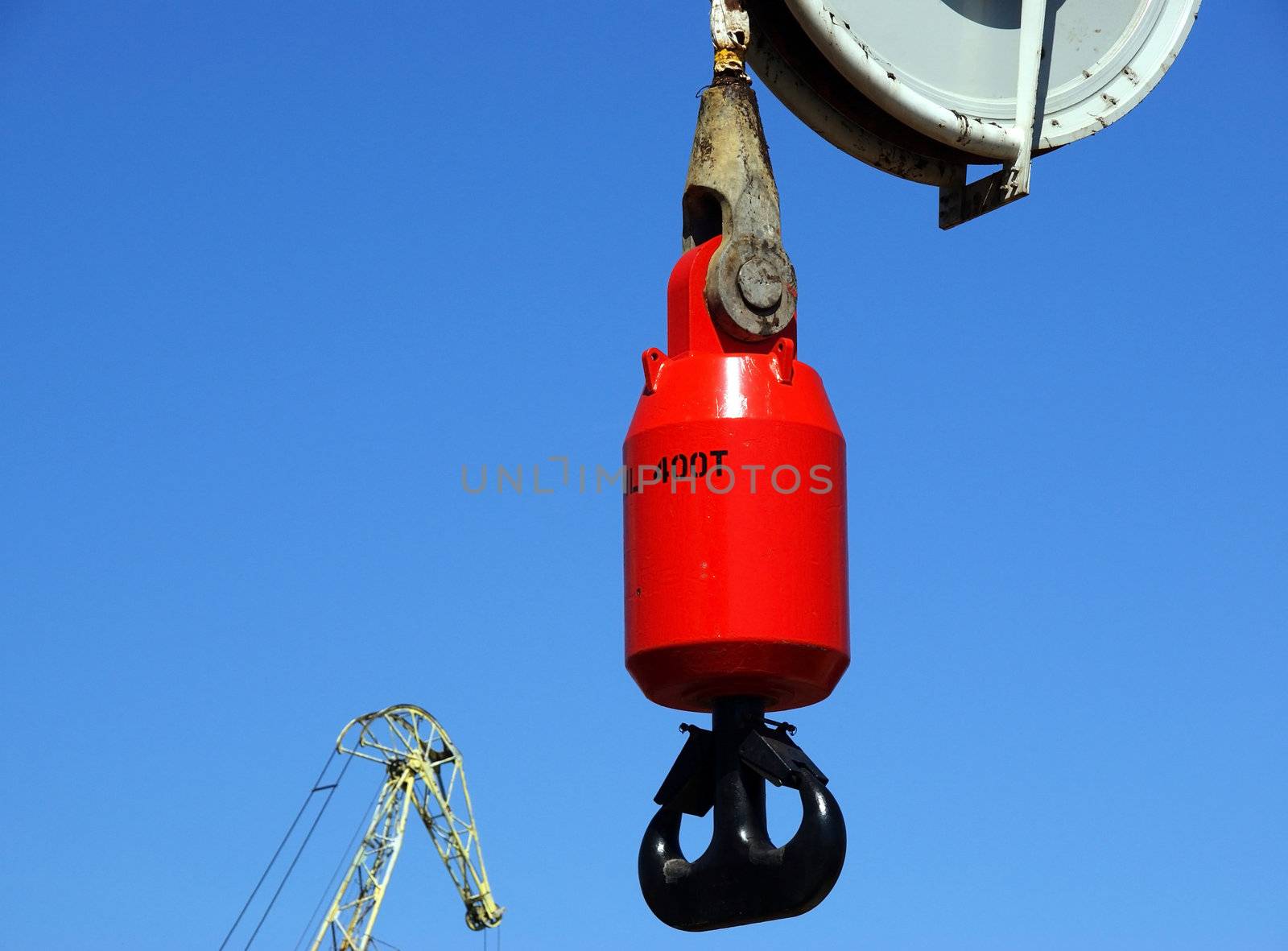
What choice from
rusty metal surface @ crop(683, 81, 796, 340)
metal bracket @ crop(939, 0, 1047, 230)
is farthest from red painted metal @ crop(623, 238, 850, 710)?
metal bracket @ crop(939, 0, 1047, 230)

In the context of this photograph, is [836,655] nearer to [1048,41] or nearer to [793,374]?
[793,374]

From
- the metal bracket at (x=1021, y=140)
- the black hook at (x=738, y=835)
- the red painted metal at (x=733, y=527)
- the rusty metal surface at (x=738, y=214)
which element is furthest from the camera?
the metal bracket at (x=1021, y=140)

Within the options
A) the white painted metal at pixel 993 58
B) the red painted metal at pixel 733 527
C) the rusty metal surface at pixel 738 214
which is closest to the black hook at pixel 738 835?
the red painted metal at pixel 733 527

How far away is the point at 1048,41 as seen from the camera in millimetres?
11914

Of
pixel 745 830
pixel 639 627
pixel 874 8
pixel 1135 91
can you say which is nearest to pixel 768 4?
pixel 874 8

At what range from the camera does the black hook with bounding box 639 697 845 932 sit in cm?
944

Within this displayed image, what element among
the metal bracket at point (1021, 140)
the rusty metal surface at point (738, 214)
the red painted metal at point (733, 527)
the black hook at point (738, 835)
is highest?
the metal bracket at point (1021, 140)

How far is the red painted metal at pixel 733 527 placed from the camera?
379 inches

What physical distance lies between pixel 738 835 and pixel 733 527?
1399 millimetres

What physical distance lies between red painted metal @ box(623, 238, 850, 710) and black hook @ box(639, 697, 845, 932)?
0.67 feet

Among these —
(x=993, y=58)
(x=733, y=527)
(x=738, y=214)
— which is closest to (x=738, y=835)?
(x=733, y=527)

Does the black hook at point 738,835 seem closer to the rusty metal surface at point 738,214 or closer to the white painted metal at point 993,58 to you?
the rusty metal surface at point 738,214

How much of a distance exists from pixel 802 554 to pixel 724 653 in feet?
1.92

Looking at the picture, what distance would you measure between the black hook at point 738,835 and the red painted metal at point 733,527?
20cm
